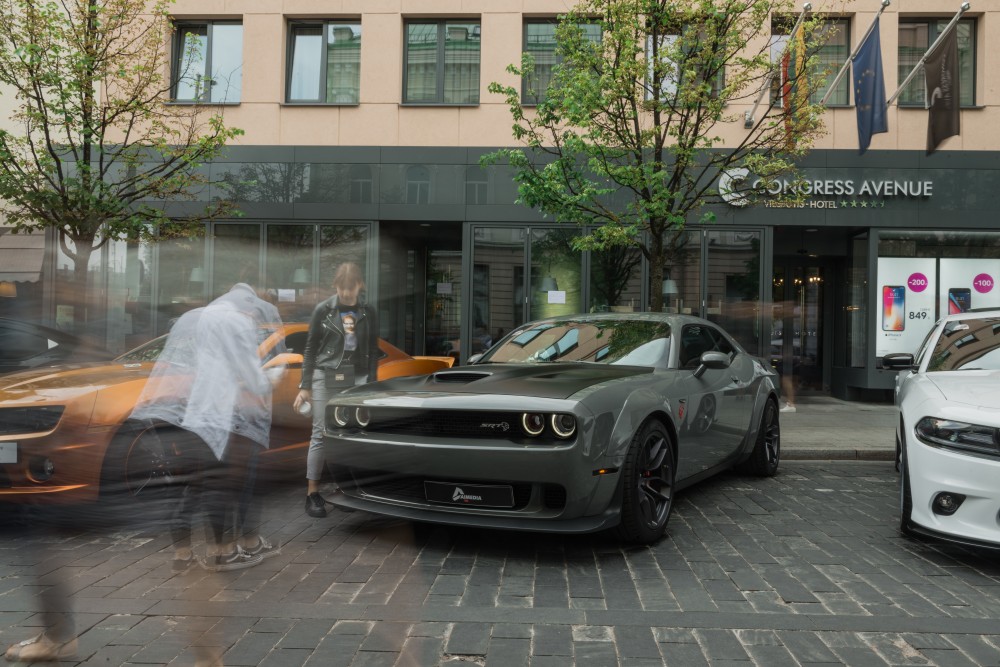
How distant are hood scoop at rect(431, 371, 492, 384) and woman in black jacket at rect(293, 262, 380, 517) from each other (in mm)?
888

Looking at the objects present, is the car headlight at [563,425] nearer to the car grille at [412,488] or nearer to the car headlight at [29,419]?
the car grille at [412,488]

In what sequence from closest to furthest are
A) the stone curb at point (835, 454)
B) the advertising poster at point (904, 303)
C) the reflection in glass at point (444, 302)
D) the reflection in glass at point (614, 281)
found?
Answer: the stone curb at point (835, 454) → the reflection in glass at point (614, 281) → the advertising poster at point (904, 303) → the reflection in glass at point (444, 302)

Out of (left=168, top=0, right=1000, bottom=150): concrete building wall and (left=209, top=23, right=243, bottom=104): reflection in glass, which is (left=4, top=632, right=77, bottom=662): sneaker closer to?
(left=168, top=0, right=1000, bottom=150): concrete building wall

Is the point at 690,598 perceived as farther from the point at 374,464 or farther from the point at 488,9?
the point at 488,9

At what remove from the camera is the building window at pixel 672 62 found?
845 centimetres

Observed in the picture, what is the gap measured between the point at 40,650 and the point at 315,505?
2.40 meters

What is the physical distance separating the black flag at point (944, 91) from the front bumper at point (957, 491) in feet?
28.9

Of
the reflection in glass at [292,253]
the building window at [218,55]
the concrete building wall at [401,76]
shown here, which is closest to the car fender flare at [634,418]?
the concrete building wall at [401,76]

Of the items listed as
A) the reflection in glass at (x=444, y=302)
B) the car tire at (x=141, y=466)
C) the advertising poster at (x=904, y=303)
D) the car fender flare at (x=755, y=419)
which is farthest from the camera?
the reflection in glass at (x=444, y=302)

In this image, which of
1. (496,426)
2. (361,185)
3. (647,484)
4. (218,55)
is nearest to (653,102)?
(647,484)

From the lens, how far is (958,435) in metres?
4.01

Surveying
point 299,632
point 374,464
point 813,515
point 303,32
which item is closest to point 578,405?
point 374,464

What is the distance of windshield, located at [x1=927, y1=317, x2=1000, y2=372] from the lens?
5.20 metres

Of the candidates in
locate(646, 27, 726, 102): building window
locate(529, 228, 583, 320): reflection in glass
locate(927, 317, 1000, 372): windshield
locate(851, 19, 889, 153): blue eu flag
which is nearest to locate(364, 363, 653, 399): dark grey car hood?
locate(927, 317, 1000, 372): windshield
